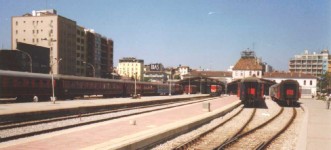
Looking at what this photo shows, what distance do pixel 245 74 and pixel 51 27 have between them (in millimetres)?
74859

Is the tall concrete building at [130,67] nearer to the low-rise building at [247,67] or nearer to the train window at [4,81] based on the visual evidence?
the low-rise building at [247,67]

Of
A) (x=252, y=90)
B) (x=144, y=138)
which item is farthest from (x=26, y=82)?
(x=144, y=138)

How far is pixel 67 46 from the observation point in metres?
91.3

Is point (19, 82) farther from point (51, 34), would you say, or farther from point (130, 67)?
point (130, 67)

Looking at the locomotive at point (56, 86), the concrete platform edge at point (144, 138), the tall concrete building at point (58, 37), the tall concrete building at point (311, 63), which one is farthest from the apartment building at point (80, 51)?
the tall concrete building at point (311, 63)

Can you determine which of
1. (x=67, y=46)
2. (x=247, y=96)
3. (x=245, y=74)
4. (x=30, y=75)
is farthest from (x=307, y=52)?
(x=30, y=75)

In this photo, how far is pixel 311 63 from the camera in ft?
600

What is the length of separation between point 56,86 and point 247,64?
102058 mm

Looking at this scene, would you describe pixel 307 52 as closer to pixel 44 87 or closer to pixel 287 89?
pixel 287 89

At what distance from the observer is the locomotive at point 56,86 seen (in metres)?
28.7

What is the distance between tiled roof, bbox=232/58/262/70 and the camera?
125812 mm

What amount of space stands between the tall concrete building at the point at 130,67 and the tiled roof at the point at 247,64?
6143cm

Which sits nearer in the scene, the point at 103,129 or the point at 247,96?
the point at 103,129

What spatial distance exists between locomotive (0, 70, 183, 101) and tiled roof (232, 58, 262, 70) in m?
79.5
